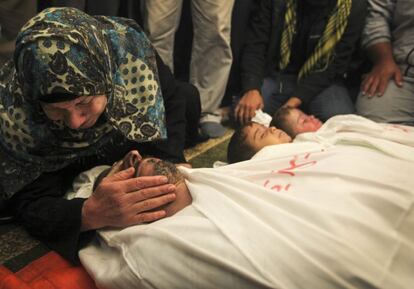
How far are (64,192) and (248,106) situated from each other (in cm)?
89

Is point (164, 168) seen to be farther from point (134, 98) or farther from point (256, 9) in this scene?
point (256, 9)

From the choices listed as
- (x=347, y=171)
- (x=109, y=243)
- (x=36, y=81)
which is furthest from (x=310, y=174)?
(x=36, y=81)

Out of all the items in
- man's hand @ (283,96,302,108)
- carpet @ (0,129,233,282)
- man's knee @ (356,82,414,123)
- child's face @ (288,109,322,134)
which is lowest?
carpet @ (0,129,233,282)

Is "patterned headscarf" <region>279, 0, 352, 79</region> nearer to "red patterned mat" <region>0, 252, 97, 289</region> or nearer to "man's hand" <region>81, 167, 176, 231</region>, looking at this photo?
"man's hand" <region>81, 167, 176, 231</region>

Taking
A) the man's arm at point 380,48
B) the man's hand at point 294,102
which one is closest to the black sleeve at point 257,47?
the man's hand at point 294,102

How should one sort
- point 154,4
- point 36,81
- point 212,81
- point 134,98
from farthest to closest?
point 212,81
point 154,4
point 134,98
point 36,81

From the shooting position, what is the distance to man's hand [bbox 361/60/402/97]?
1.76 m

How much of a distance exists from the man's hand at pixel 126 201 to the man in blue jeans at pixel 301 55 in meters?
0.86

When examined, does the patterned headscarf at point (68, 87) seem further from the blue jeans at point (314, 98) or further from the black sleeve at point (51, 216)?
the blue jeans at point (314, 98)

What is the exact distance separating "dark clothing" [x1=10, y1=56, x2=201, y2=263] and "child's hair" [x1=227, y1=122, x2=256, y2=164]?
19 cm

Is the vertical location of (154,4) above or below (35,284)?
above

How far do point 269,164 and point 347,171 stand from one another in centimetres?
22

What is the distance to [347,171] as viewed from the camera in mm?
899

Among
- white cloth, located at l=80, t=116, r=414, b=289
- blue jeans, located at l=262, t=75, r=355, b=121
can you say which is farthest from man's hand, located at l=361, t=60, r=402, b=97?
white cloth, located at l=80, t=116, r=414, b=289
